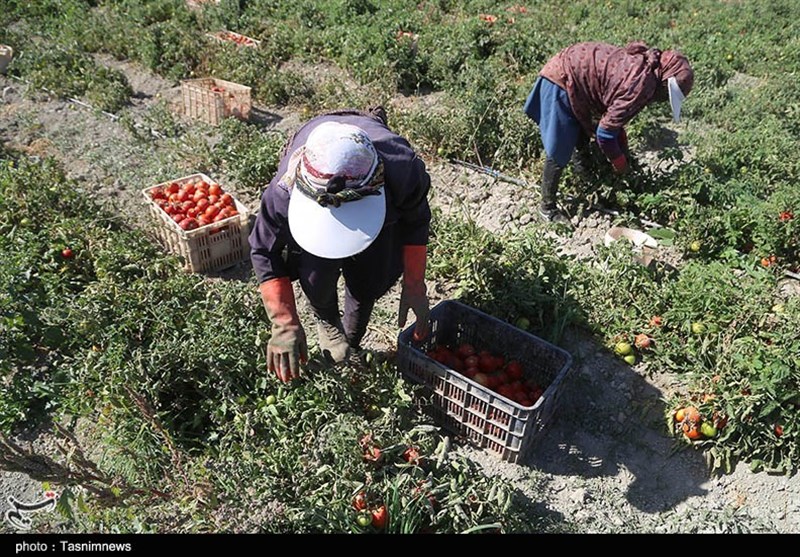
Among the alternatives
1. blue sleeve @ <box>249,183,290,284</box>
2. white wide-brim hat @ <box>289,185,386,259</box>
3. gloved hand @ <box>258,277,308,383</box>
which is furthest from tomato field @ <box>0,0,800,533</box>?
white wide-brim hat @ <box>289,185,386,259</box>

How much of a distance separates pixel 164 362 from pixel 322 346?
0.86m

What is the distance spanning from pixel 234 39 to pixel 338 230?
22.5ft

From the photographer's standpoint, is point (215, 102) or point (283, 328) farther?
point (215, 102)

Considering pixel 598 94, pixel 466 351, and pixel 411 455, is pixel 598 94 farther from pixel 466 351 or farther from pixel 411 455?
pixel 411 455

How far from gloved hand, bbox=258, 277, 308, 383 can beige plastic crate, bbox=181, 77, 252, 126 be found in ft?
13.7

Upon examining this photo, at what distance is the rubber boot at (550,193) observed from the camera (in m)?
4.97

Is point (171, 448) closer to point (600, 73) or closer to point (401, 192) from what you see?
point (401, 192)

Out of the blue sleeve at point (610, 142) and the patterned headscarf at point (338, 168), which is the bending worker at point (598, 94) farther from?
the patterned headscarf at point (338, 168)

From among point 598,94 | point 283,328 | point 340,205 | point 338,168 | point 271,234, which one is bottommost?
point 283,328

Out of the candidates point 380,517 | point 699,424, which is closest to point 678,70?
point 699,424

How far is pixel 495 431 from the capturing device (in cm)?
340

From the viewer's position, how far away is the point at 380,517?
2.83m

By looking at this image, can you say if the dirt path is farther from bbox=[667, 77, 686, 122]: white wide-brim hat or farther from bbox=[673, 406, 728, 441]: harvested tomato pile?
bbox=[667, 77, 686, 122]: white wide-brim hat

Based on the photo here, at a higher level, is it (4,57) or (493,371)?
(493,371)
